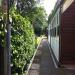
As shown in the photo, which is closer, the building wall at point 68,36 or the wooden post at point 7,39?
the wooden post at point 7,39

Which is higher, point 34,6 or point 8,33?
point 34,6

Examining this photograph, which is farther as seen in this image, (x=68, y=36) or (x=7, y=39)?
(x=68, y=36)

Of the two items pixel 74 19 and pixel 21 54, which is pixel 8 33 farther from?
pixel 74 19

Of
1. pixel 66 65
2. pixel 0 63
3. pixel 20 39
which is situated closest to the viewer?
pixel 0 63

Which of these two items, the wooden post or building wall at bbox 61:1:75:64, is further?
building wall at bbox 61:1:75:64

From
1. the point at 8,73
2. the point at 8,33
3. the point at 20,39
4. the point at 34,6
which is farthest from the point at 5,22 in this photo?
the point at 34,6

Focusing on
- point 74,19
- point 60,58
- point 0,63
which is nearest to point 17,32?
point 0,63

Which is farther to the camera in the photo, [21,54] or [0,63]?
[21,54]

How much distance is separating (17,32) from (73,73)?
4940 millimetres

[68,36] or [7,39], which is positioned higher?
[7,39]

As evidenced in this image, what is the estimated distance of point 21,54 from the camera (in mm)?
10164

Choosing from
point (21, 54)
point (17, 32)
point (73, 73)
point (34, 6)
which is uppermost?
point (34, 6)

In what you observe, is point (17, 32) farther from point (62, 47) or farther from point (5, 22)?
point (62, 47)

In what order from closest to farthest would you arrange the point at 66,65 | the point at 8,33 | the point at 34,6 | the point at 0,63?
the point at 8,33, the point at 0,63, the point at 66,65, the point at 34,6
